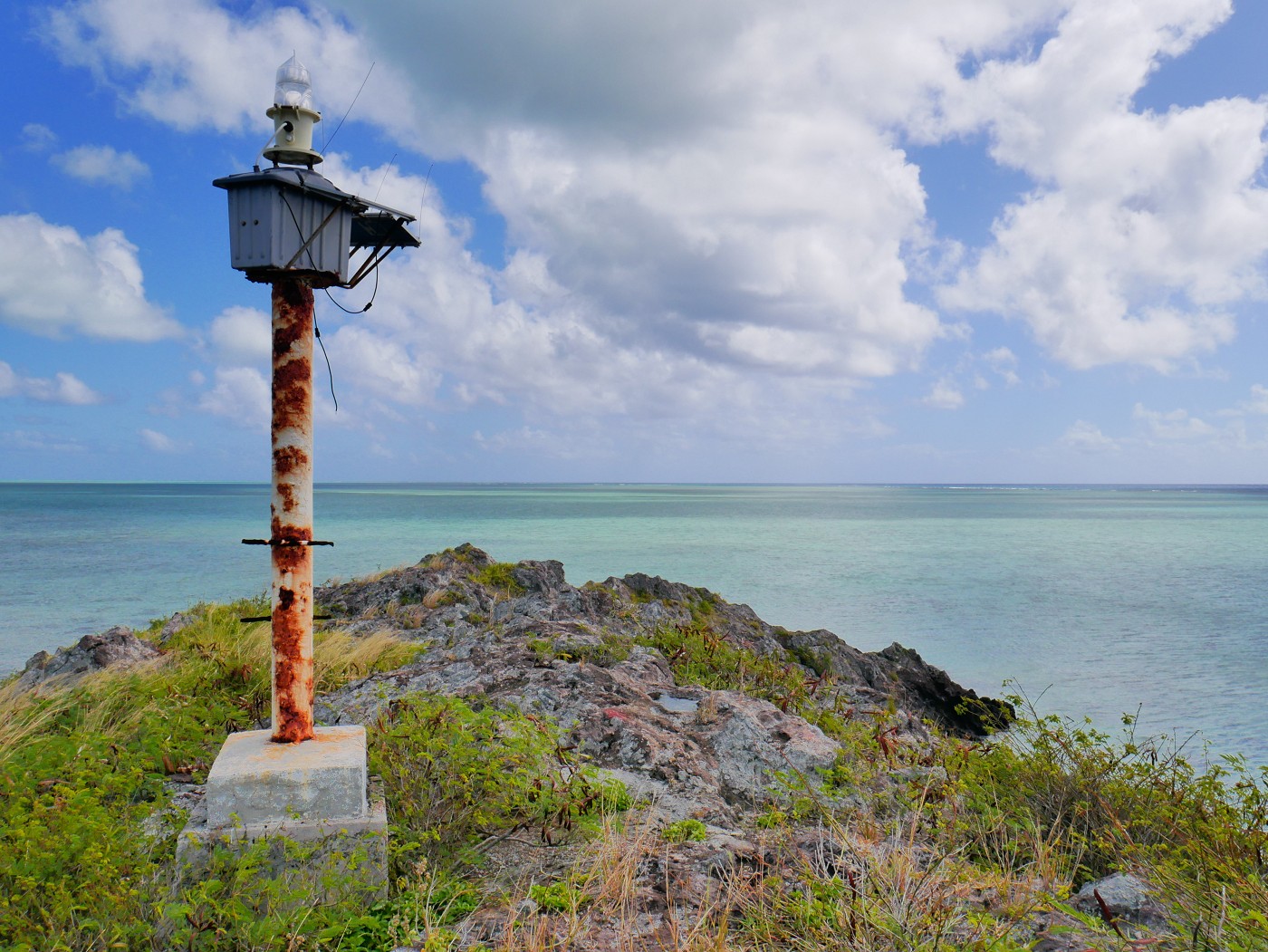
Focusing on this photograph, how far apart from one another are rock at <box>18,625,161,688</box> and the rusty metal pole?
4777 millimetres

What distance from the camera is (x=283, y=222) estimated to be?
3996mm

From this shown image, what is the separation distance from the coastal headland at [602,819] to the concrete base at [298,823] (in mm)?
101

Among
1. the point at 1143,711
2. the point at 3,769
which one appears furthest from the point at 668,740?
the point at 1143,711

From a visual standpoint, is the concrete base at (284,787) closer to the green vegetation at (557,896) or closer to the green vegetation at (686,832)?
the green vegetation at (557,896)

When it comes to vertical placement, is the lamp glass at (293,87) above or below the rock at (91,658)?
above

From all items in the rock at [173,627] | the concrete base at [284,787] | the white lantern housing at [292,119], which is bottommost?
the rock at [173,627]

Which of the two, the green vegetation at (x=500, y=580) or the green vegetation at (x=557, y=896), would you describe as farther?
the green vegetation at (x=500, y=580)

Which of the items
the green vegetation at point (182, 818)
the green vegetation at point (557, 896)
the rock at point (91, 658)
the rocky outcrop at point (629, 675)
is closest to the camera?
the green vegetation at point (182, 818)

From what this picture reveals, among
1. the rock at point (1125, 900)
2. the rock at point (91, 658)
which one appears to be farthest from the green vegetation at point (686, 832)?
the rock at point (91, 658)

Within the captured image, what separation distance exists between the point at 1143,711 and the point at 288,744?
541 inches

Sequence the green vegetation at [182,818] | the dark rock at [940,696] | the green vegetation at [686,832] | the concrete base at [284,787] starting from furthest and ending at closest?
the dark rock at [940,696], the green vegetation at [686,832], the concrete base at [284,787], the green vegetation at [182,818]

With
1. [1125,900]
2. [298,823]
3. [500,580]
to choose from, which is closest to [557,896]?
[298,823]

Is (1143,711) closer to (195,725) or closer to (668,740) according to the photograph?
(668,740)

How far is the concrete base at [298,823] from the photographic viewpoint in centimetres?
358
